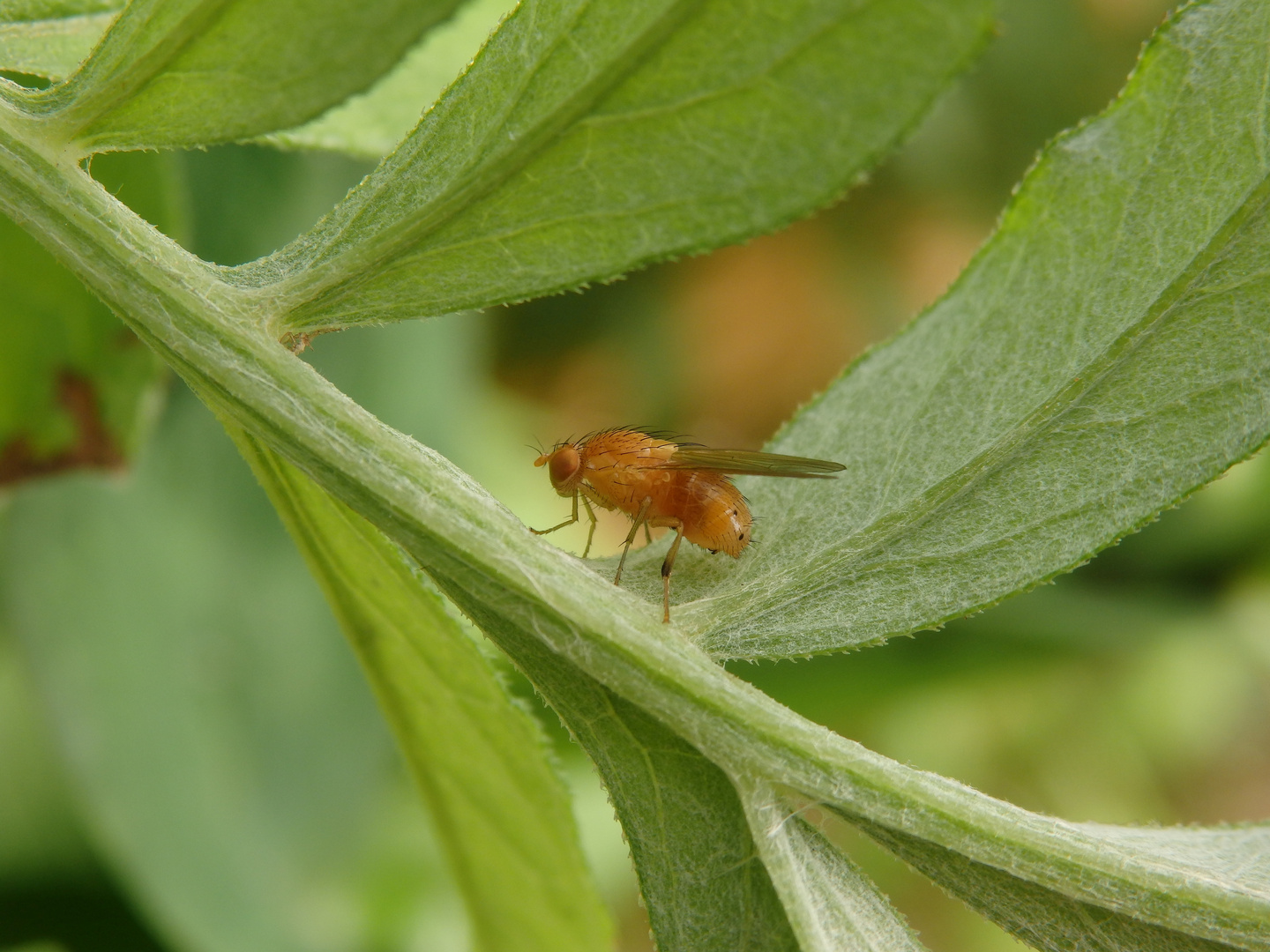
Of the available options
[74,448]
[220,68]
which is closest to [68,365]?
[74,448]

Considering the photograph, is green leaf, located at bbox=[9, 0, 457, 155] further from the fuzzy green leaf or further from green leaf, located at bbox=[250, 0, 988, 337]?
the fuzzy green leaf

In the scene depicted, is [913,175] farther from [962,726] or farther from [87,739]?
[87,739]

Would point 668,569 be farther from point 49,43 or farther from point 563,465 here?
point 49,43

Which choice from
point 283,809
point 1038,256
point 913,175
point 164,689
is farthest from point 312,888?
point 913,175

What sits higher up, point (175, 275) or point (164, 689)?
point (164, 689)

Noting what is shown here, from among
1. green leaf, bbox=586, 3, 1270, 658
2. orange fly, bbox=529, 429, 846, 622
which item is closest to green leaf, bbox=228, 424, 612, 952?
orange fly, bbox=529, 429, 846, 622

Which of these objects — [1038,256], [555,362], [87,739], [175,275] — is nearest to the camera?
[175,275]

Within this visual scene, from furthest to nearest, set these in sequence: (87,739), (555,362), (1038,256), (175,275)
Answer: (555,362), (87,739), (1038,256), (175,275)

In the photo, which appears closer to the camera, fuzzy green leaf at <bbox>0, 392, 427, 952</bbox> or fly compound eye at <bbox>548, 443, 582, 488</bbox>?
fly compound eye at <bbox>548, 443, 582, 488</bbox>

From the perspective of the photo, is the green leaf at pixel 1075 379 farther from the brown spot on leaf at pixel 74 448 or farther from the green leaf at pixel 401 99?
the brown spot on leaf at pixel 74 448
